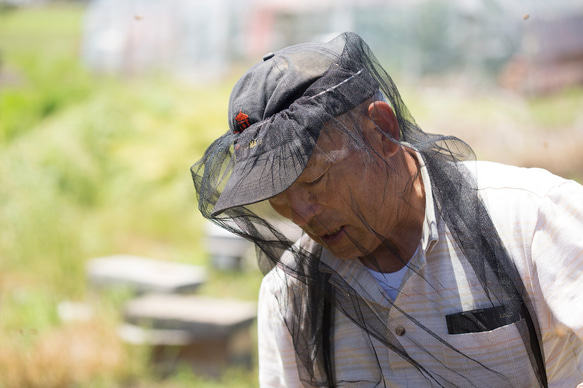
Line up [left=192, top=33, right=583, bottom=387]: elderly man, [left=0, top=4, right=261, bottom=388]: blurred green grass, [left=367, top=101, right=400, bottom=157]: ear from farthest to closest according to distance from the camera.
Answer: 1. [left=0, top=4, right=261, bottom=388]: blurred green grass
2. [left=367, top=101, right=400, bottom=157]: ear
3. [left=192, top=33, right=583, bottom=387]: elderly man

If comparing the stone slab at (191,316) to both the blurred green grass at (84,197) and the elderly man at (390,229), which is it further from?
the elderly man at (390,229)

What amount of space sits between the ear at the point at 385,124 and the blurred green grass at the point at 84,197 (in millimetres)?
2519

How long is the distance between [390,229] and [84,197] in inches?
291

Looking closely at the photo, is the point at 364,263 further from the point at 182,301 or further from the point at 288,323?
the point at 182,301

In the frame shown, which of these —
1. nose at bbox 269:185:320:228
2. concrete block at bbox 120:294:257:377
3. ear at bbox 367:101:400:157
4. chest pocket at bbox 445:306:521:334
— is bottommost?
concrete block at bbox 120:294:257:377

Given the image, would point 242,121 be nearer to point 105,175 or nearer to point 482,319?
point 482,319

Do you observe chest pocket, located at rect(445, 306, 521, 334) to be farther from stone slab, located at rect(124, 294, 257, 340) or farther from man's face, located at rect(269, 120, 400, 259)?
stone slab, located at rect(124, 294, 257, 340)

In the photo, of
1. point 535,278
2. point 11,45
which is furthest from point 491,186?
point 11,45

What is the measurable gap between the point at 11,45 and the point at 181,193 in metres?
10.2

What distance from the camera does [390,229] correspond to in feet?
5.32

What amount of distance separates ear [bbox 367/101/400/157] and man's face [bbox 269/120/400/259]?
0.19 feet

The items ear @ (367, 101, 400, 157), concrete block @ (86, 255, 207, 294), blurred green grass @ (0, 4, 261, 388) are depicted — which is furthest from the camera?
concrete block @ (86, 255, 207, 294)

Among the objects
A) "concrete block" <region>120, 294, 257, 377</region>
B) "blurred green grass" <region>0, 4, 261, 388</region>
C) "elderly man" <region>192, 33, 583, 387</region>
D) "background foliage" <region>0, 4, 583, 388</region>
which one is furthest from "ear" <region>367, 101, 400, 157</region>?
"background foliage" <region>0, 4, 583, 388</region>

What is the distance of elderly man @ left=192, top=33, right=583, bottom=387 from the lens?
4.76 feet
